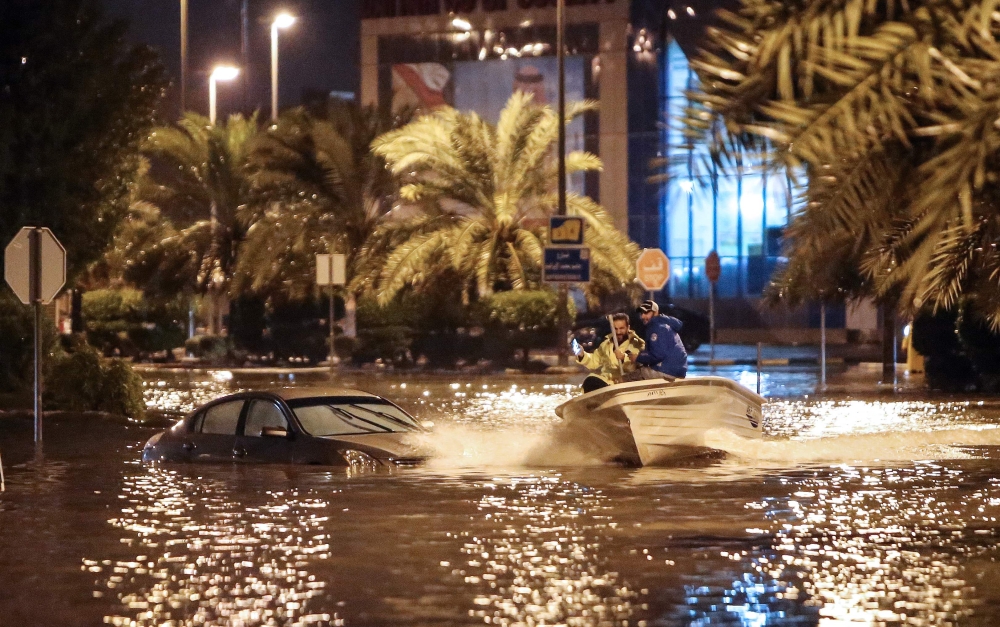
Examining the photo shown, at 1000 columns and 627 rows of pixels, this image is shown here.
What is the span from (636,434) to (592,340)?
195cm

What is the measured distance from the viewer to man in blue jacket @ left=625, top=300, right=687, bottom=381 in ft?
55.4

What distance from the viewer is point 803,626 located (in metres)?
8.28

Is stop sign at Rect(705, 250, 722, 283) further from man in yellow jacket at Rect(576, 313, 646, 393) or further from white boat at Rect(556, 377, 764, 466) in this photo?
white boat at Rect(556, 377, 764, 466)

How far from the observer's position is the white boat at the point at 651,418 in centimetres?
1605

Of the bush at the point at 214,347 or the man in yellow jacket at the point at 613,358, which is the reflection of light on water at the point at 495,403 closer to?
the man in yellow jacket at the point at 613,358

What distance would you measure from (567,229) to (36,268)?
16.9 metres

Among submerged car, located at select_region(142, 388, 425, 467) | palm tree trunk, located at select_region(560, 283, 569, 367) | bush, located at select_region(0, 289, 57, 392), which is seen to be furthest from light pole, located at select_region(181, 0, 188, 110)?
submerged car, located at select_region(142, 388, 425, 467)

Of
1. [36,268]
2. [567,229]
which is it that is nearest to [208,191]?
[567,229]

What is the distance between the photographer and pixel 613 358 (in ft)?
57.5

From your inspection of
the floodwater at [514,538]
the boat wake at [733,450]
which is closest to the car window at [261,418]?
the floodwater at [514,538]

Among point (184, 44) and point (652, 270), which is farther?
point (184, 44)

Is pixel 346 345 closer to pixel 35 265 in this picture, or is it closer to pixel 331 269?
pixel 331 269

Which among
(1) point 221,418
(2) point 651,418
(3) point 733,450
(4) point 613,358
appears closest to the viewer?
(2) point 651,418

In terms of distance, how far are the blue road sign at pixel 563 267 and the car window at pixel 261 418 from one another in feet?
59.2
